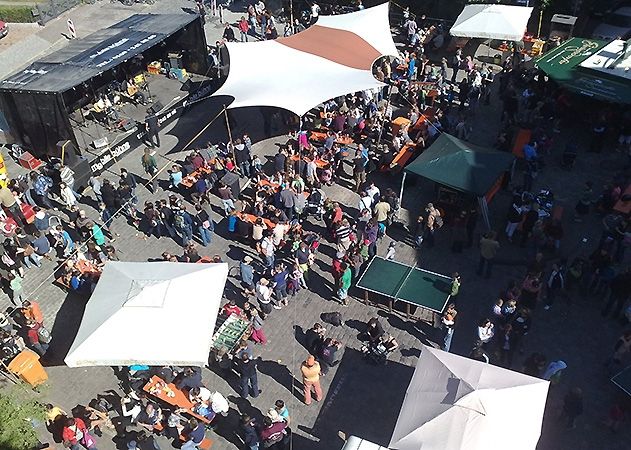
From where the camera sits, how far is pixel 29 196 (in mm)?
15844

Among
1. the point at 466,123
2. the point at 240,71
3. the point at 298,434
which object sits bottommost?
the point at 298,434

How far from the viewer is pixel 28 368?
11.2m

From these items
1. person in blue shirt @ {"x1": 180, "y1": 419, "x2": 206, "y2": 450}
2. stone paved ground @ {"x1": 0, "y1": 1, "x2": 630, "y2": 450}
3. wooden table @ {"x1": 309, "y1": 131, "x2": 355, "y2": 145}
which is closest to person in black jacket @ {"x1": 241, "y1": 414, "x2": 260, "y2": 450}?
person in blue shirt @ {"x1": 180, "y1": 419, "x2": 206, "y2": 450}

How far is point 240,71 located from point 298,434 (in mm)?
10786

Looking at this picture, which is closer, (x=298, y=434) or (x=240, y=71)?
(x=298, y=434)

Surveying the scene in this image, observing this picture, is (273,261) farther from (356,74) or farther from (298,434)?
(356,74)

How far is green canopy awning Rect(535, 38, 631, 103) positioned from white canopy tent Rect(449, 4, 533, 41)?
1.69m

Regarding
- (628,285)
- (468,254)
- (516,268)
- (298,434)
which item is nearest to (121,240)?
(298,434)

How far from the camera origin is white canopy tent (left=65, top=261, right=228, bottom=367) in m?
9.84

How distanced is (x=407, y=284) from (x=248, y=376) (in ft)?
12.8

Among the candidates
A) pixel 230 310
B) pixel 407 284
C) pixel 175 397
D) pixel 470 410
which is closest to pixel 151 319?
pixel 175 397

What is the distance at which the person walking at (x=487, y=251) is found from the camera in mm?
12516

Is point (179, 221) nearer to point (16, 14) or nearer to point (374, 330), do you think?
point (374, 330)

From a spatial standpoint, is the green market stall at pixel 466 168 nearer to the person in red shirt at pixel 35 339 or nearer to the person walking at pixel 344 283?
the person walking at pixel 344 283
